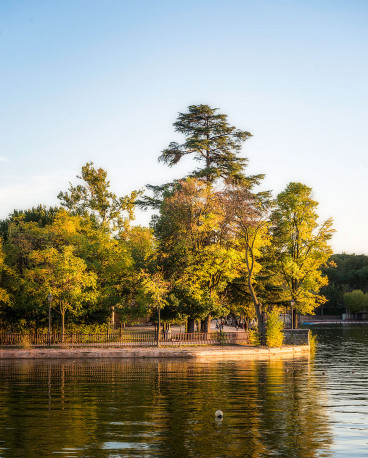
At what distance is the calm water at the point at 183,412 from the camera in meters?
14.4

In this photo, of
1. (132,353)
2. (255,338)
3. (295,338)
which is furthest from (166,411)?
(295,338)

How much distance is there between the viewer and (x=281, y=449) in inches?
555

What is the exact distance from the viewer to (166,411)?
63.5 feet

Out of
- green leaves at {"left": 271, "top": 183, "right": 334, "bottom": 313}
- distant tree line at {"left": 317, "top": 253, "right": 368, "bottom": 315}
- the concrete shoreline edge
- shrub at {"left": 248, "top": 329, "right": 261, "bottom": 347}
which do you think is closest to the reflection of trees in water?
the concrete shoreline edge

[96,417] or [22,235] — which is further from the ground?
[22,235]

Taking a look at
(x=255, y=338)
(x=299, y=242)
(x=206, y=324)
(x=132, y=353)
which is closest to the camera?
(x=132, y=353)

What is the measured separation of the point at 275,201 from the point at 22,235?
24.5 m

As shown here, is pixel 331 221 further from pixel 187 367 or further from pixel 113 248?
pixel 187 367

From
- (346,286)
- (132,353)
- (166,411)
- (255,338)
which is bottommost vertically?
(132,353)

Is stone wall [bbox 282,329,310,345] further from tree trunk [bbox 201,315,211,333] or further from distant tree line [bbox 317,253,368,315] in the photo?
distant tree line [bbox 317,253,368,315]

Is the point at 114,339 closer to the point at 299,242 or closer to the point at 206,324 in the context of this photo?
the point at 206,324

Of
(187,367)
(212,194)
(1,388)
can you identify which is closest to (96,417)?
(1,388)

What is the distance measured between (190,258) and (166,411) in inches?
1243

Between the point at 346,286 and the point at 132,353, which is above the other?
the point at 346,286
